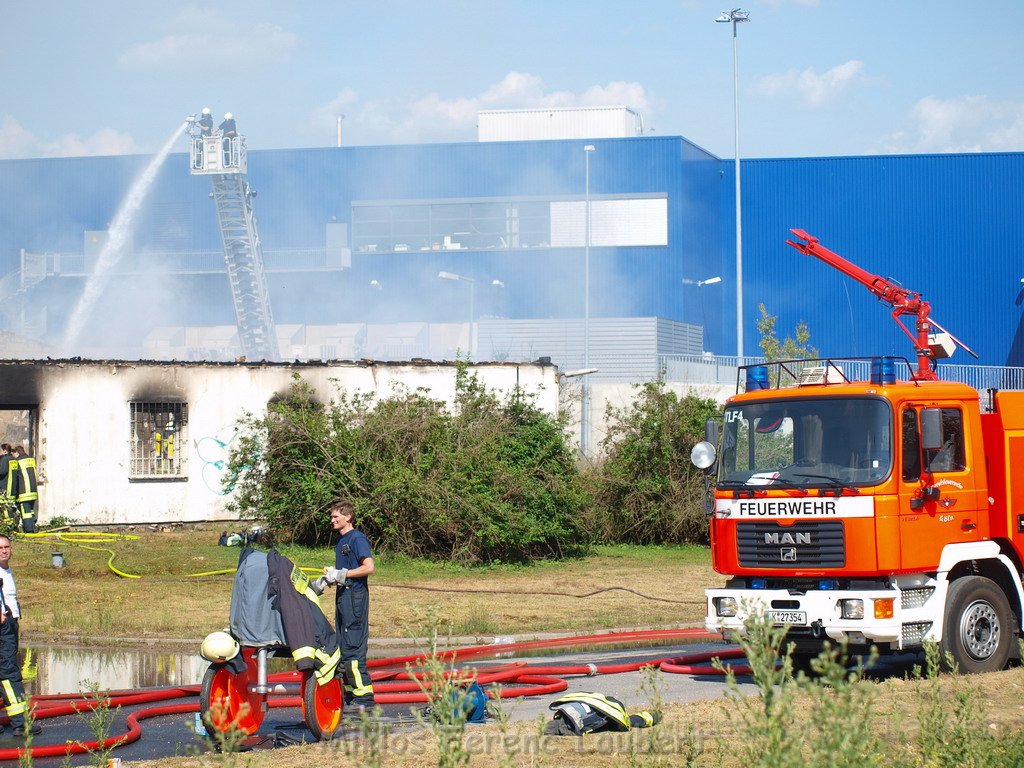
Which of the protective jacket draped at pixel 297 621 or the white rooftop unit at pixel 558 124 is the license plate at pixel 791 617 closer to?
the protective jacket draped at pixel 297 621

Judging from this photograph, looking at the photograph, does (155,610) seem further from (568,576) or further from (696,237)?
(696,237)

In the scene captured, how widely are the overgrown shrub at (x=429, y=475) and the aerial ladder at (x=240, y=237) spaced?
28.4 meters

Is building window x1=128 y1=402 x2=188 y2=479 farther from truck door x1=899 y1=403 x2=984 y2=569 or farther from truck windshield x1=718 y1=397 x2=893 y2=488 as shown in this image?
truck door x1=899 y1=403 x2=984 y2=569

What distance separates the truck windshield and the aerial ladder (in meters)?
40.6

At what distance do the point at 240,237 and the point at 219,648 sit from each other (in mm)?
44933

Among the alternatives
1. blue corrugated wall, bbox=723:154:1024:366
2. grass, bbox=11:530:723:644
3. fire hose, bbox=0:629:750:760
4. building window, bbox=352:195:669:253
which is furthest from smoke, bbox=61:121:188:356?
fire hose, bbox=0:629:750:760

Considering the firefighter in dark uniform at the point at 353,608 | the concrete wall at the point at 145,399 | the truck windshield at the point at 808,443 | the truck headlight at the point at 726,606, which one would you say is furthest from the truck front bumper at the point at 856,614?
the concrete wall at the point at 145,399

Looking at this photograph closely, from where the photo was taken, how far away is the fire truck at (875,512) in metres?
10.6

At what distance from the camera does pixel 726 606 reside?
36.6 feet

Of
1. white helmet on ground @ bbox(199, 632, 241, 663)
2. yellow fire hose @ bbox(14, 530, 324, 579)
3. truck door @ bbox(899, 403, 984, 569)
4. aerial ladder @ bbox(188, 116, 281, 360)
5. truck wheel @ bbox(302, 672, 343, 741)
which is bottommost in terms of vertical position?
truck wheel @ bbox(302, 672, 343, 741)

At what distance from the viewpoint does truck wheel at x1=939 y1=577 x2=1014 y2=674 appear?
10.7m

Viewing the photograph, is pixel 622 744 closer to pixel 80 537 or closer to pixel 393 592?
pixel 393 592

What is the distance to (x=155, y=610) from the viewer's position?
15.5 meters

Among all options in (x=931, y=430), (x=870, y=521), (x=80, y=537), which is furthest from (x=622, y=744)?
(x=80, y=537)
